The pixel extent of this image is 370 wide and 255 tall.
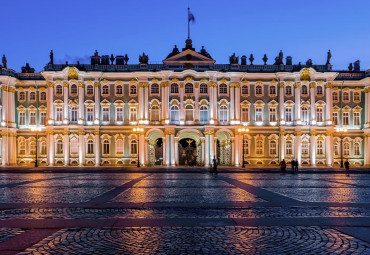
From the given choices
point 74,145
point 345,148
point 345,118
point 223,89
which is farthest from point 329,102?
point 74,145

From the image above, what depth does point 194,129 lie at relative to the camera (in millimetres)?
57688

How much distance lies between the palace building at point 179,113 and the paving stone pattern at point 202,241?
47024 mm

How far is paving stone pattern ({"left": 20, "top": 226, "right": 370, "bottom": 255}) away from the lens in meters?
8.30

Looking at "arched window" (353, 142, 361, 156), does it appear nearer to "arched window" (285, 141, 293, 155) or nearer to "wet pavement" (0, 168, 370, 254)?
"arched window" (285, 141, 293, 155)

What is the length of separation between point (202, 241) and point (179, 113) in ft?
162

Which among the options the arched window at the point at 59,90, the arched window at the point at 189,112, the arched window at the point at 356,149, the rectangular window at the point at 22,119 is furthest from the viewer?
the rectangular window at the point at 22,119

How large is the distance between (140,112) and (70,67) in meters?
11.4

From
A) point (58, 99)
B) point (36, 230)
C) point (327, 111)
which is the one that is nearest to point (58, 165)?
point (58, 99)

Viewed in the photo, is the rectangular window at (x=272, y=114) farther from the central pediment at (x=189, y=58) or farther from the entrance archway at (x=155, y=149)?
the entrance archway at (x=155, y=149)

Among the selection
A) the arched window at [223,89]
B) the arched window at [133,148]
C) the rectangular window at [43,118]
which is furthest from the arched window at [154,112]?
the rectangular window at [43,118]

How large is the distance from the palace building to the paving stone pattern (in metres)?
47.0

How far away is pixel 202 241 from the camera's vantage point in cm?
906

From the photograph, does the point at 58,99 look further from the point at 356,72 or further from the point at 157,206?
the point at 157,206

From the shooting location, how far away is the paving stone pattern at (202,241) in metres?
8.30
